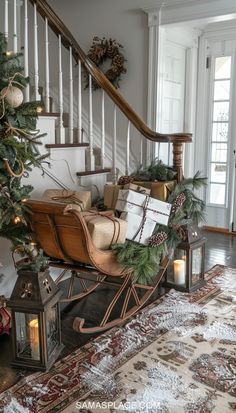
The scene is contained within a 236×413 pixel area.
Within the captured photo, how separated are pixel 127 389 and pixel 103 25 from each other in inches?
157

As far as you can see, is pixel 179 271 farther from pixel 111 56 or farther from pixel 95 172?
pixel 111 56

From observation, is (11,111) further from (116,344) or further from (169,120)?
(169,120)

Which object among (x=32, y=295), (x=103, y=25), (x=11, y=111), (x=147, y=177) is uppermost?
(x=103, y=25)

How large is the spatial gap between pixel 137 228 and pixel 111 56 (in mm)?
2548

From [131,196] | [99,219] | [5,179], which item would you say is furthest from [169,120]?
[5,179]

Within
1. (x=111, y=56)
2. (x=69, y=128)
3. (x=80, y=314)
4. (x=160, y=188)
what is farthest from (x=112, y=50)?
(x=80, y=314)

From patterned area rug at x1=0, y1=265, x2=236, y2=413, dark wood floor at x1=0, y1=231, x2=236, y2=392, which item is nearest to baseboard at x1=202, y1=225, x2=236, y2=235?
dark wood floor at x1=0, y1=231, x2=236, y2=392

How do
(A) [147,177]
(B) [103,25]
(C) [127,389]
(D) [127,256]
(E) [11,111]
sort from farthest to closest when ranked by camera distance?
(B) [103,25] → (A) [147,177] → (D) [127,256] → (E) [11,111] → (C) [127,389]

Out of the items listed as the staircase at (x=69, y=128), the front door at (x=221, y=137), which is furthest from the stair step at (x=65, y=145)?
the front door at (x=221, y=137)

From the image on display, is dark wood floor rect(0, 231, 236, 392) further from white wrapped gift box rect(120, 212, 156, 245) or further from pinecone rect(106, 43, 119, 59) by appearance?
pinecone rect(106, 43, 119, 59)

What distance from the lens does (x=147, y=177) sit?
128 inches

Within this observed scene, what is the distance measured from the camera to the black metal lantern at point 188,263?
3.12 meters

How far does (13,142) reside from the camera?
2.13 meters

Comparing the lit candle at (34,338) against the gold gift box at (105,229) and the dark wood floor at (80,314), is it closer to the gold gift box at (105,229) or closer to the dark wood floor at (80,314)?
the dark wood floor at (80,314)
